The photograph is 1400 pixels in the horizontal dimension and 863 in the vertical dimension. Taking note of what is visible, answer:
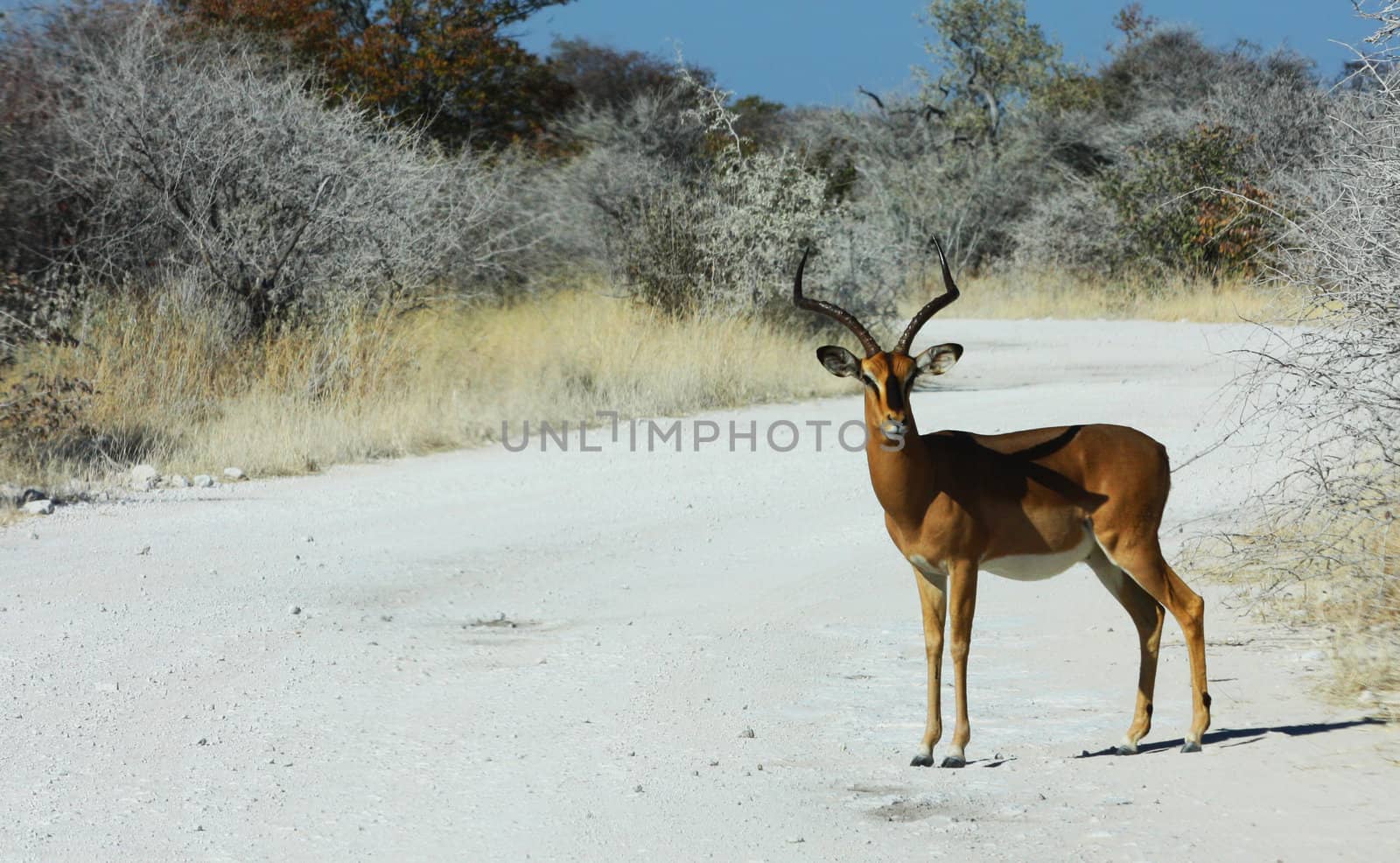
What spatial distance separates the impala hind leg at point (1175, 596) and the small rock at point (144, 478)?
8521 mm

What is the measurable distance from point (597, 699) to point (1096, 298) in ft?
90.7

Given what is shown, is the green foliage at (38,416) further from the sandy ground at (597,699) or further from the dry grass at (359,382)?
the sandy ground at (597,699)

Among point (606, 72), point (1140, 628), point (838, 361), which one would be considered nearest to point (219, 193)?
point (838, 361)

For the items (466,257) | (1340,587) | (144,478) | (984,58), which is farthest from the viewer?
(984,58)

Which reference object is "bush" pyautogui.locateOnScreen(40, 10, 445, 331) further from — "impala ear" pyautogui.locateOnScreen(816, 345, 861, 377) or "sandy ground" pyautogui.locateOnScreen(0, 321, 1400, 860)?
"impala ear" pyautogui.locateOnScreen(816, 345, 861, 377)

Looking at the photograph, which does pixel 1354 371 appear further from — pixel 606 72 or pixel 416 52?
pixel 606 72

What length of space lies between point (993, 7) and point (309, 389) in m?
35.7

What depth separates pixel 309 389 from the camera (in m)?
15.6

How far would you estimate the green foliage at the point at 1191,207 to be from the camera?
3112cm

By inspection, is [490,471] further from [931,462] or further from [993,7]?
[993,7]

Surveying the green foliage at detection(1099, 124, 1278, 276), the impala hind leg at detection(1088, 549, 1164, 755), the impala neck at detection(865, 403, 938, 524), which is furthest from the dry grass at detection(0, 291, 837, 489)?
the green foliage at detection(1099, 124, 1278, 276)

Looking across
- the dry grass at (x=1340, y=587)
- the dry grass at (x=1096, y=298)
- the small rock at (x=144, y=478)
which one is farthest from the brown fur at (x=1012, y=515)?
the dry grass at (x=1096, y=298)

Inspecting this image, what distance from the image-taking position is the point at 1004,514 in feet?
19.4

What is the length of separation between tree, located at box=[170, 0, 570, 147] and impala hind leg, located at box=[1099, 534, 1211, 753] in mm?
24459
